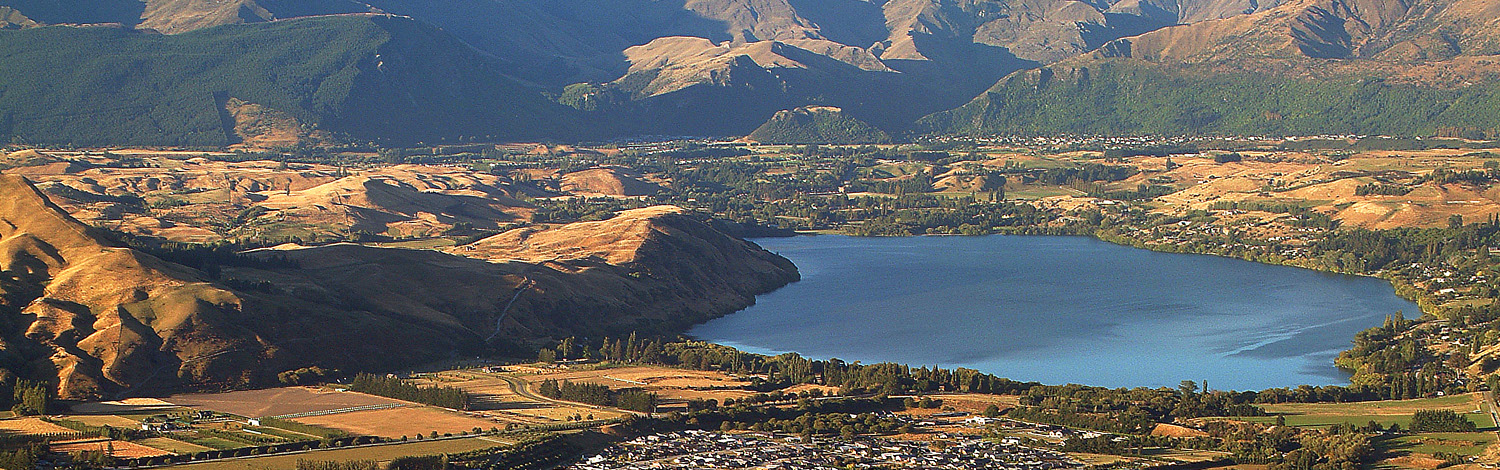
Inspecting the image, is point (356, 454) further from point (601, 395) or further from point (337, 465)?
point (601, 395)

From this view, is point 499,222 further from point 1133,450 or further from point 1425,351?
point 1133,450

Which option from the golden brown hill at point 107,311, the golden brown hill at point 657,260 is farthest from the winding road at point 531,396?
the golden brown hill at point 657,260

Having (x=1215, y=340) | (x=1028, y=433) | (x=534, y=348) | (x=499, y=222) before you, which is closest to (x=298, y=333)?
(x=534, y=348)

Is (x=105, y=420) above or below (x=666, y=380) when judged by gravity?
below

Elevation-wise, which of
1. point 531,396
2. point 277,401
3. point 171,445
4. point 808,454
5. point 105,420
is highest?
point 531,396

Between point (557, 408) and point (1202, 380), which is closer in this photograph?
point (557, 408)

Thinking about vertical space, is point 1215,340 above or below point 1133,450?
above

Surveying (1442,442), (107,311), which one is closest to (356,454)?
(107,311)
